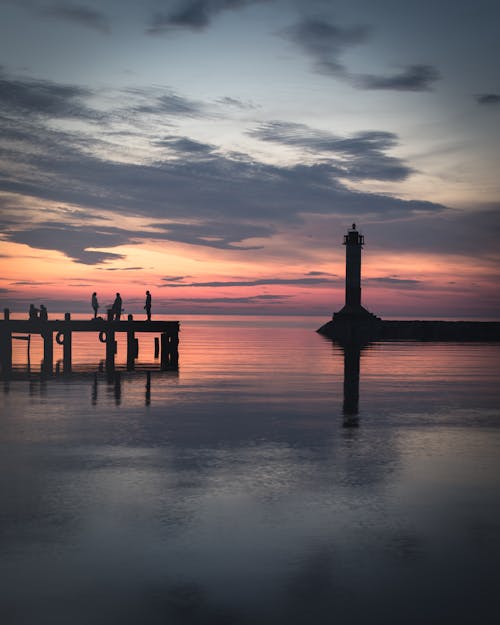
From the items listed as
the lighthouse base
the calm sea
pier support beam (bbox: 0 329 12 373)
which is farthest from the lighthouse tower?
the calm sea

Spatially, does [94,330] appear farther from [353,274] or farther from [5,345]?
[353,274]

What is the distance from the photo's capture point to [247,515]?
Result: 962 centimetres

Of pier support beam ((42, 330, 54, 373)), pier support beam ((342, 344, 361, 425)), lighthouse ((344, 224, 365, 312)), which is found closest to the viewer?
pier support beam ((342, 344, 361, 425))

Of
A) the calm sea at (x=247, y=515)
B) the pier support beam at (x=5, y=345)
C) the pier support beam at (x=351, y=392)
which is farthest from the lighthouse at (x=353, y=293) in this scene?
the calm sea at (x=247, y=515)

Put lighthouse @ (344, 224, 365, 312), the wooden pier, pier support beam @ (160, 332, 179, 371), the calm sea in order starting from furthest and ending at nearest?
1. lighthouse @ (344, 224, 365, 312)
2. the wooden pier
3. pier support beam @ (160, 332, 179, 371)
4. the calm sea

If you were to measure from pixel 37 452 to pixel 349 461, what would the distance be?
629 cm

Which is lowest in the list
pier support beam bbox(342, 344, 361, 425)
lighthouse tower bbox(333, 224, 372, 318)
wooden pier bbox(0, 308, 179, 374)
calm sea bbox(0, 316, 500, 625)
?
pier support beam bbox(342, 344, 361, 425)

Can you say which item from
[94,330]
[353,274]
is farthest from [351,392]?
[353,274]

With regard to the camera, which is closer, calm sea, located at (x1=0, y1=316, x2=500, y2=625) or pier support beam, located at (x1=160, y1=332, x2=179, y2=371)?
calm sea, located at (x1=0, y1=316, x2=500, y2=625)

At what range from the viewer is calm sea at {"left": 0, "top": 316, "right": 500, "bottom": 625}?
6.84 metres

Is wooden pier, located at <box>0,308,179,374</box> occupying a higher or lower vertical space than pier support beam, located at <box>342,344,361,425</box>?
higher

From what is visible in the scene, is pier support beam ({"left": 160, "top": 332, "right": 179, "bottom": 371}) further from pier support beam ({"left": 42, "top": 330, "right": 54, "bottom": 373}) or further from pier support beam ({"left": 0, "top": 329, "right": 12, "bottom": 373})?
pier support beam ({"left": 0, "top": 329, "right": 12, "bottom": 373})

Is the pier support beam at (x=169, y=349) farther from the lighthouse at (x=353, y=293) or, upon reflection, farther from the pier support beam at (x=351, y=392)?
the lighthouse at (x=353, y=293)

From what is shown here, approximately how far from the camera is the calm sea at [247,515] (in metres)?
6.84
